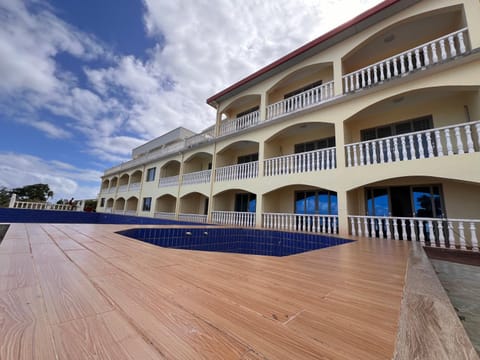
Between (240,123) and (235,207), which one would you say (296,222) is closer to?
(235,207)

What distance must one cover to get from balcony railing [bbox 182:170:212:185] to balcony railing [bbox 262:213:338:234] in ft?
14.6

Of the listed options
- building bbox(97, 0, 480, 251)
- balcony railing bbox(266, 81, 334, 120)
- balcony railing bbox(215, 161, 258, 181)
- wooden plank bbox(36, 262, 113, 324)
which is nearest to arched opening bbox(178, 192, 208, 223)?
building bbox(97, 0, 480, 251)

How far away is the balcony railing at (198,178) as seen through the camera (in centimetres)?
1094

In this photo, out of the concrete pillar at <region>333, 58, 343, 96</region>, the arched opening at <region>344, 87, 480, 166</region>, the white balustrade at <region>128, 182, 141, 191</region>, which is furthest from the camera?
the white balustrade at <region>128, 182, 141, 191</region>

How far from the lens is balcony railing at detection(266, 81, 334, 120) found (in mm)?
7340

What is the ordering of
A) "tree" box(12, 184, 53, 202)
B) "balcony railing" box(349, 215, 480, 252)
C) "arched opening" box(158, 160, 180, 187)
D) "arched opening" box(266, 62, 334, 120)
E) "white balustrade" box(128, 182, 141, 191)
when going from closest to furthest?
"balcony railing" box(349, 215, 480, 252)
"arched opening" box(266, 62, 334, 120)
"arched opening" box(158, 160, 180, 187)
"white balustrade" box(128, 182, 141, 191)
"tree" box(12, 184, 53, 202)

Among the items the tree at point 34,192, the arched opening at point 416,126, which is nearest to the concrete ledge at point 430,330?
the arched opening at point 416,126

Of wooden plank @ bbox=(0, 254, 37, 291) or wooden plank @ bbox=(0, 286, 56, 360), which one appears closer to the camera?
wooden plank @ bbox=(0, 286, 56, 360)

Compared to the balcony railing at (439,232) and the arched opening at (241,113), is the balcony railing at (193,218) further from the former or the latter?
the balcony railing at (439,232)

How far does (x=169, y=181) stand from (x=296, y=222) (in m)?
9.47

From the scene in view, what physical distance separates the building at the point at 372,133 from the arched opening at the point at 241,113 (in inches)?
3.5

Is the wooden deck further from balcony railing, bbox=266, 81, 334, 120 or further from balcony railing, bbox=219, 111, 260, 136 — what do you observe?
balcony railing, bbox=219, 111, 260, 136

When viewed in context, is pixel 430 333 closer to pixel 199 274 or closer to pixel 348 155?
pixel 199 274

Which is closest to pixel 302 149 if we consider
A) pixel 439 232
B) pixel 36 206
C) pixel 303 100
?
pixel 303 100
